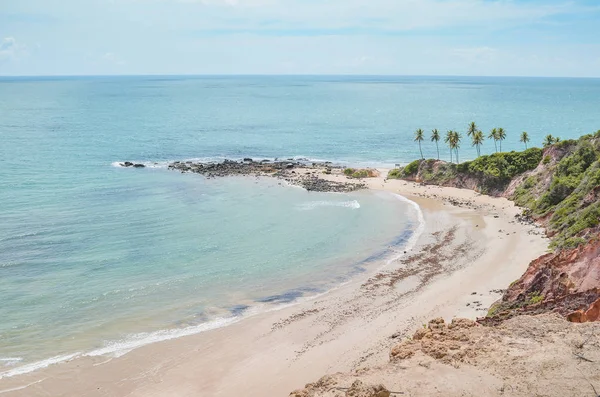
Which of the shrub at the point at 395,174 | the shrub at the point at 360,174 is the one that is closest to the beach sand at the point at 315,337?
the shrub at the point at 395,174

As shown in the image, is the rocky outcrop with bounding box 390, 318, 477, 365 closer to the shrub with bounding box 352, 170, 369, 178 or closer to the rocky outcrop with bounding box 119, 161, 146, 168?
the shrub with bounding box 352, 170, 369, 178

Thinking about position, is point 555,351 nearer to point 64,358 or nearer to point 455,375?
point 455,375

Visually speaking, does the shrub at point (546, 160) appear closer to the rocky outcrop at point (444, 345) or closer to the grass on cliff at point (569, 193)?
Answer: the grass on cliff at point (569, 193)

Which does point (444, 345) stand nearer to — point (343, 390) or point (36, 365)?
point (343, 390)

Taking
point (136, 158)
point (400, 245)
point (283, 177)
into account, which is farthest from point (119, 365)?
point (136, 158)

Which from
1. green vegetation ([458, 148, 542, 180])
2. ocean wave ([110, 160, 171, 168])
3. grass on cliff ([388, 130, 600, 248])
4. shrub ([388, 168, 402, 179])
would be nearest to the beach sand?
grass on cliff ([388, 130, 600, 248])
